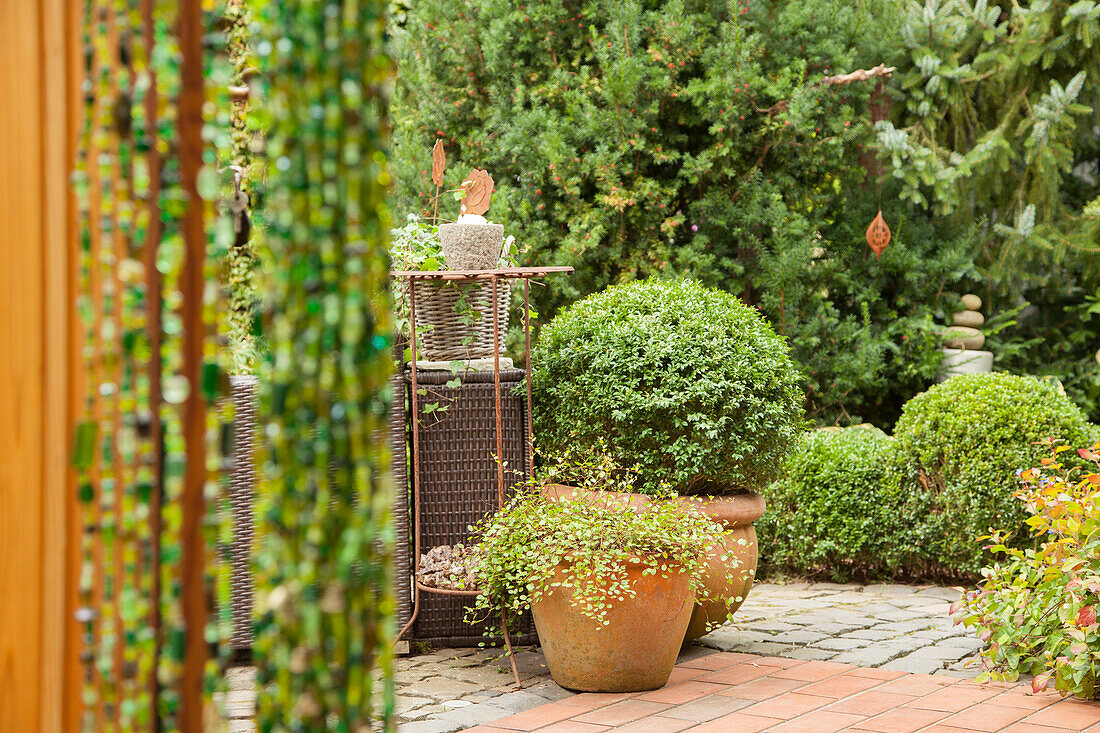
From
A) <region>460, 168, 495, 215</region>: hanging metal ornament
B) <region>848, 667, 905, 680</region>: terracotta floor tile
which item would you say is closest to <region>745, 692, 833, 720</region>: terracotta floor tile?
<region>848, 667, 905, 680</region>: terracotta floor tile

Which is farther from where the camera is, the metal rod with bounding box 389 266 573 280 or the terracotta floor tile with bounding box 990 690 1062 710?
the metal rod with bounding box 389 266 573 280

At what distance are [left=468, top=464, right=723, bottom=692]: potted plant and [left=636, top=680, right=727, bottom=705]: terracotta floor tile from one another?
0.16 ft

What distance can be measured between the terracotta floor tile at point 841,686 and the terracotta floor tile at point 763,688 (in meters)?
0.05

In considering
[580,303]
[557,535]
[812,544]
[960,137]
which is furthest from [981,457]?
[960,137]

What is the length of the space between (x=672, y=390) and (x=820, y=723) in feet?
4.46

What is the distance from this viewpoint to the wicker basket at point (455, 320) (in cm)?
415

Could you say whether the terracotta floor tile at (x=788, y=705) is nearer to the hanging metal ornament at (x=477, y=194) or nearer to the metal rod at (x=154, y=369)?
the hanging metal ornament at (x=477, y=194)

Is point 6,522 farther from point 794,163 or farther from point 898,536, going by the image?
point 794,163

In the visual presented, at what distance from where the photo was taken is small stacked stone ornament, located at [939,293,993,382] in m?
7.59

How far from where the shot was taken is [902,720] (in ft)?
10.6

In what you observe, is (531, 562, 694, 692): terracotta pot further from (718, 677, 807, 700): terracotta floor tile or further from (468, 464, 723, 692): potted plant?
(718, 677, 807, 700): terracotta floor tile

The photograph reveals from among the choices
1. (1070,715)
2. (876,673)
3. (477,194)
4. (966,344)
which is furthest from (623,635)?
(966,344)

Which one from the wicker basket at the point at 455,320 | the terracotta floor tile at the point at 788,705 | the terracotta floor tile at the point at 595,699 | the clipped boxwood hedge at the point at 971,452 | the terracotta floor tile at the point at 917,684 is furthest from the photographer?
the clipped boxwood hedge at the point at 971,452

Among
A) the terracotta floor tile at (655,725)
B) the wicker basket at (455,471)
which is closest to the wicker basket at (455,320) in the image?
the wicker basket at (455,471)
